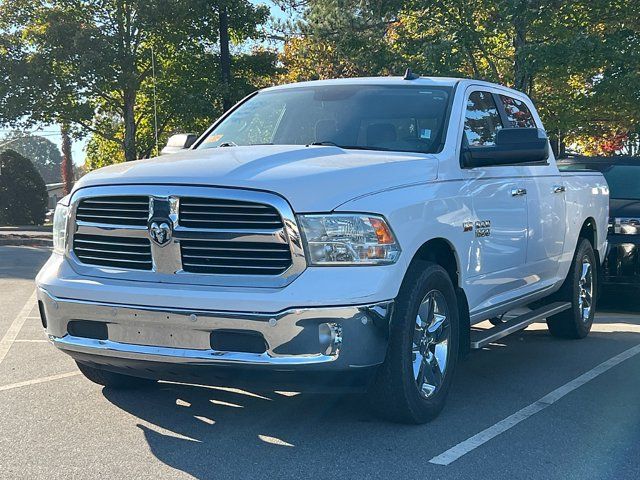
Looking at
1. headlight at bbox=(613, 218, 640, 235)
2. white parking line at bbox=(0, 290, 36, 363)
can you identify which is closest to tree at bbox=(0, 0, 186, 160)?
white parking line at bbox=(0, 290, 36, 363)

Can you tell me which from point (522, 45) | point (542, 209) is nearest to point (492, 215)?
point (542, 209)

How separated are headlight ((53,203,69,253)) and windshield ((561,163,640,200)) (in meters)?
6.20

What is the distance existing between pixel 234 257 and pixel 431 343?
1.33 metres

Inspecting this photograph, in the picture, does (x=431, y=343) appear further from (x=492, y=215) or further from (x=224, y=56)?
(x=224, y=56)

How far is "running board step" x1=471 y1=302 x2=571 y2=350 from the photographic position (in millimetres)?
5285

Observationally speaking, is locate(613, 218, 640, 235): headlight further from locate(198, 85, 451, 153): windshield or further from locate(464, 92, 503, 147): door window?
locate(198, 85, 451, 153): windshield

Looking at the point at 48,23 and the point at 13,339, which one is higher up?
the point at 48,23

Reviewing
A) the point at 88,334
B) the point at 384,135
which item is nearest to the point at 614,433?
the point at 384,135

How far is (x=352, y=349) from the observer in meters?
4.09

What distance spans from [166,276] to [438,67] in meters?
15.1

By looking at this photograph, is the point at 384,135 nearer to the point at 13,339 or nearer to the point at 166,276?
the point at 166,276

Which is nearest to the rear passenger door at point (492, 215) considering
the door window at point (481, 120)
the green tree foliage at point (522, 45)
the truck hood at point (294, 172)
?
the door window at point (481, 120)

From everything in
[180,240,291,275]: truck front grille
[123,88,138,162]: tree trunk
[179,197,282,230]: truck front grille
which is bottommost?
[180,240,291,275]: truck front grille

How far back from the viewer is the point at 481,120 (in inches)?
235
